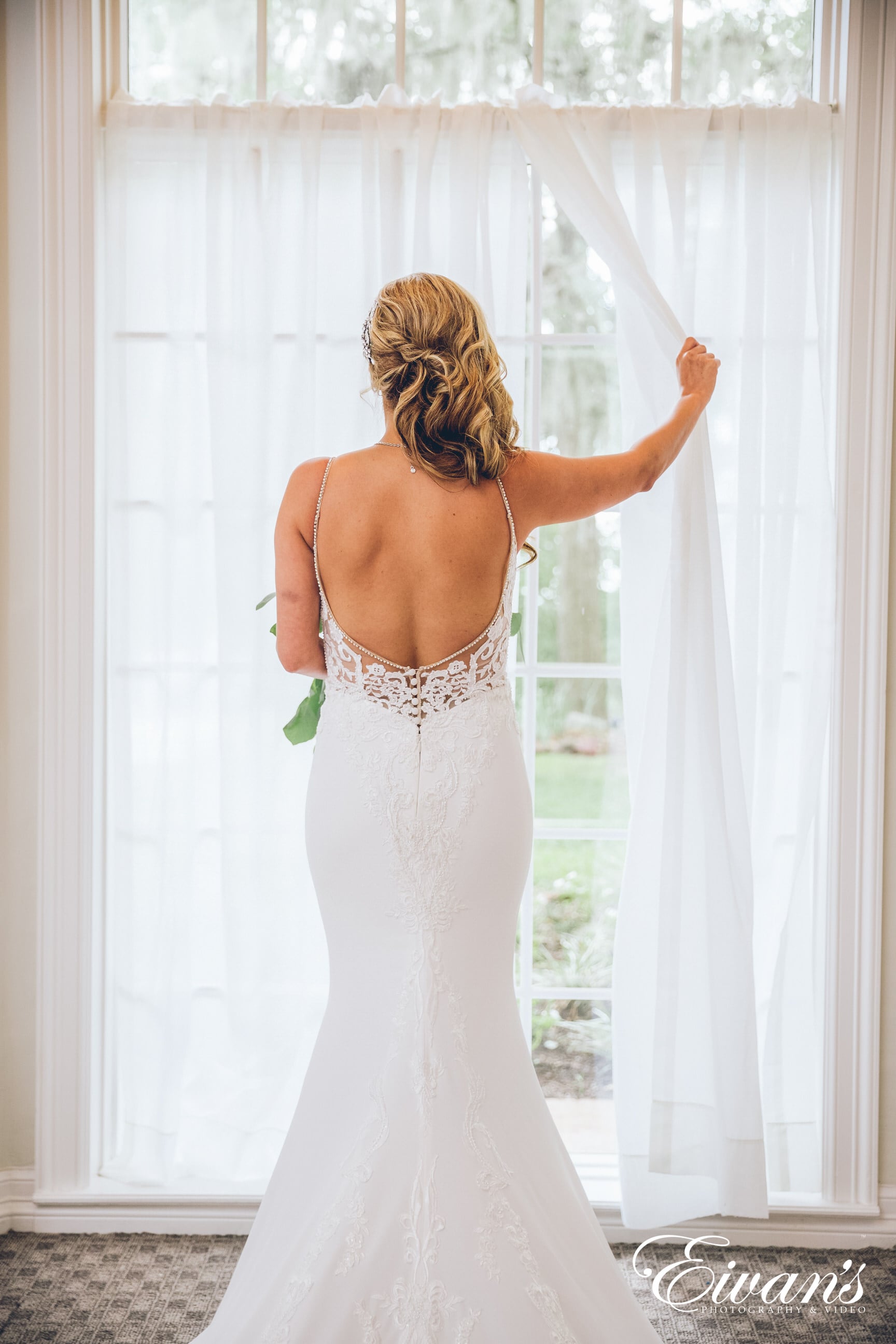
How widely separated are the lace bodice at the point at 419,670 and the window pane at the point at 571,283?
0.87 metres

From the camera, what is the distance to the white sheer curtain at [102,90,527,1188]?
231 centimetres

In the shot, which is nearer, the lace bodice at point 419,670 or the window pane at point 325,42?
the lace bodice at point 419,670

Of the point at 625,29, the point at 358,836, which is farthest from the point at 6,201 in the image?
the point at 358,836

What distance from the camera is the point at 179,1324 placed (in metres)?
2.08

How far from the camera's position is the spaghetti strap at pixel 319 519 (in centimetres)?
174

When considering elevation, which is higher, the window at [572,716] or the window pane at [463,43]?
the window pane at [463,43]

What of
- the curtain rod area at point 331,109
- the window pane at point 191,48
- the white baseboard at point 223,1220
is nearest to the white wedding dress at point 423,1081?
the white baseboard at point 223,1220

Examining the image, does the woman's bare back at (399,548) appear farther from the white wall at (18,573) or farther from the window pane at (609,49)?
the window pane at (609,49)

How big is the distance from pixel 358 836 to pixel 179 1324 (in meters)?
1.18

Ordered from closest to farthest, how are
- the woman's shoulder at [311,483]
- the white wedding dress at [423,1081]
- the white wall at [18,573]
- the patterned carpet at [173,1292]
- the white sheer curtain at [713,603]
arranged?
the white wedding dress at [423,1081], the woman's shoulder at [311,483], the patterned carpet at [173,1292], the white sheer curtain at [713,603], the white wall at [18,573]

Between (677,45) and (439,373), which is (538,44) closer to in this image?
(677,45)

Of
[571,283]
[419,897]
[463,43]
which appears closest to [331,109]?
[463,43]

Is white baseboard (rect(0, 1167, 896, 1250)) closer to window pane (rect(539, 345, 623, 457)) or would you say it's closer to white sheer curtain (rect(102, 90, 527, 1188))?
white sheer curtain (rect(102, 90, 527, 1188))
